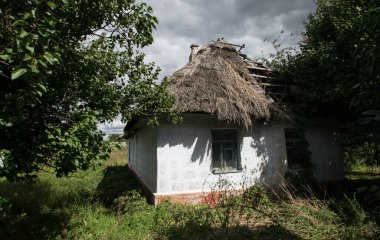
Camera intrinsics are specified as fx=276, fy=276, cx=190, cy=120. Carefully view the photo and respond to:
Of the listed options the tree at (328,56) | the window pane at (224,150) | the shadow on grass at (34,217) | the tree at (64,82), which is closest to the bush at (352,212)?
the tree at (328,56)

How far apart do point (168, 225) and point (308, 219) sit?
3305 mm

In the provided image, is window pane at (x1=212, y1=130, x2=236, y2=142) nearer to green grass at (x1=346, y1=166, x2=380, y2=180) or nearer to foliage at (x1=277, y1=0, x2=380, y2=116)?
foliage at (x1=277, y1=0, x2=380, y2=116)

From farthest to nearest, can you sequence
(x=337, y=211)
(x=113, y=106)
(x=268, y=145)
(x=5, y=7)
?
(x=268, y=145) → (x=337, y=211) → (x=113, y=106) → (x=5, y=7)

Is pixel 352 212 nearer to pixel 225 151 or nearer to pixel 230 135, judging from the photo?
pixel 225 151

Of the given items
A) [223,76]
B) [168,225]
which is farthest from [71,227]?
[223,76]

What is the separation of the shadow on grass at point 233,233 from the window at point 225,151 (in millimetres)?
2875

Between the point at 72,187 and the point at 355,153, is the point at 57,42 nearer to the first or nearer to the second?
the point at 72,187

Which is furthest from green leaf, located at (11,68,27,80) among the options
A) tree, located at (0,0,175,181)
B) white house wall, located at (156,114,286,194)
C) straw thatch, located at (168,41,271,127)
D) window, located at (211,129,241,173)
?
window, located at (211,129,241,173)

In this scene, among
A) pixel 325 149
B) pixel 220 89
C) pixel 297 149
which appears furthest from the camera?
pixel 325 149

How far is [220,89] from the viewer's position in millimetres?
9102

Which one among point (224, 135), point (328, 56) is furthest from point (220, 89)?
point (328, 56)

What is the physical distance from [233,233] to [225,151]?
3.66 meters

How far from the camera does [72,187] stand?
38.4ft

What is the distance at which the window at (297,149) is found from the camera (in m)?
10.2
